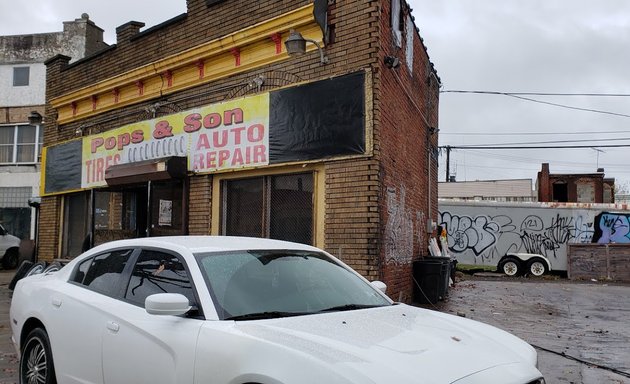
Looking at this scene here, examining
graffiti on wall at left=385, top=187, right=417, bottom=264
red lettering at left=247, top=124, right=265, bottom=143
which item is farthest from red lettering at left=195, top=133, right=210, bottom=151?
graffiti on wall at left=385, top=187, right=417, bottom=264

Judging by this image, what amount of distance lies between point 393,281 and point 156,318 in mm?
5806

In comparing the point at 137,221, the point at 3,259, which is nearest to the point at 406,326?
the point at 137,221

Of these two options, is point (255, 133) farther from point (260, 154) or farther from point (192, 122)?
point (192, 122)

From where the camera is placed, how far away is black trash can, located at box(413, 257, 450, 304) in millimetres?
10094

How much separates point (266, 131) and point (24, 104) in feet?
68.4

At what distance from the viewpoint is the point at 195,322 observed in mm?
3316

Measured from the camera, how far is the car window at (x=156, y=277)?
12.1 ft

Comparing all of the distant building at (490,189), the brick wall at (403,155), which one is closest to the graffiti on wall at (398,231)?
the brick wall at (403,155)

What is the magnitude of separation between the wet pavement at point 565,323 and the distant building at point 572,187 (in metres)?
19.8

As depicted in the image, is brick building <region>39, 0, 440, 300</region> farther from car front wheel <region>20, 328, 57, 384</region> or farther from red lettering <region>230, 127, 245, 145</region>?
car front wheel <region>20, 328, 57, 384</region>

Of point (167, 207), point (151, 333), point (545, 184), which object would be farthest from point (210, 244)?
point (545, 184)

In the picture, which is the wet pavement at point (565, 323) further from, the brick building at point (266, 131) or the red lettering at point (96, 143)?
the red lettering at point (96, 143)

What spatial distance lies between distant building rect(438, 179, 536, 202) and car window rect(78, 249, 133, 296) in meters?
41.2

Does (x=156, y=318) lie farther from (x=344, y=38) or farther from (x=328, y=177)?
(x=344, y=38)
